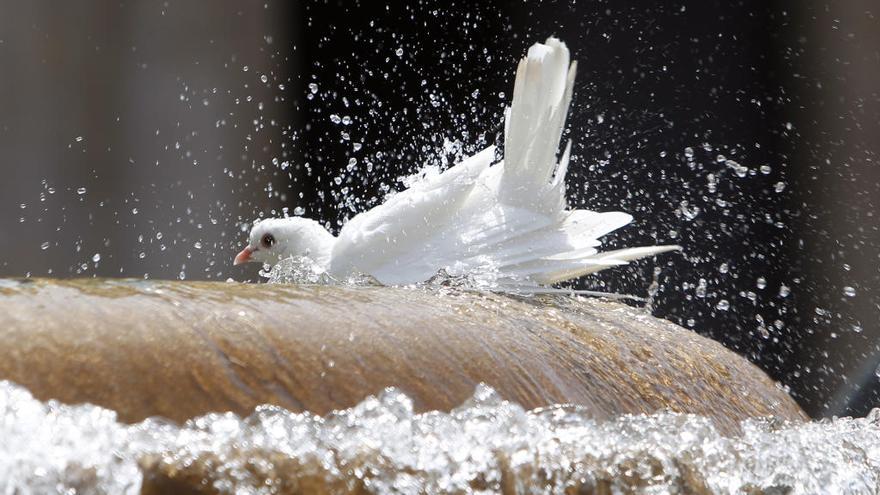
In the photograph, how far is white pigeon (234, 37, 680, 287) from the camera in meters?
2.58

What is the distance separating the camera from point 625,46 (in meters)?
5.42

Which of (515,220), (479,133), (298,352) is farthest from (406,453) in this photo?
(479,133)

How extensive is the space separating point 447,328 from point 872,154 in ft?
12.9

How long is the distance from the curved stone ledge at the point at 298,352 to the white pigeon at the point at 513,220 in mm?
620

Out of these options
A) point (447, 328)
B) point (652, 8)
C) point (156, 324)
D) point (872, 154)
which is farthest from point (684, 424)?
point (652, 8)

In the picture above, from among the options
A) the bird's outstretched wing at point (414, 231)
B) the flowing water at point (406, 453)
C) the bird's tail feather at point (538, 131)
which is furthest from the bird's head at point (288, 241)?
the flowing water at point (406, 453)

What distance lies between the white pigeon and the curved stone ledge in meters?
0.62

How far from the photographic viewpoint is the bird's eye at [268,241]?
3.50m

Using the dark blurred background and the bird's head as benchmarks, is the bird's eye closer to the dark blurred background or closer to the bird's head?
the bird's head

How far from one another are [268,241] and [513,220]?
47.0 inches

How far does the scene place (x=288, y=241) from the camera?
134 inches

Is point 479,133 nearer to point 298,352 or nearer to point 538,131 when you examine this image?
point 538,131

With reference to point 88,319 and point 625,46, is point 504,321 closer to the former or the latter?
point 88,319

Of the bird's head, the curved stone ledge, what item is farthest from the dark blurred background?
the curved stone ledge
